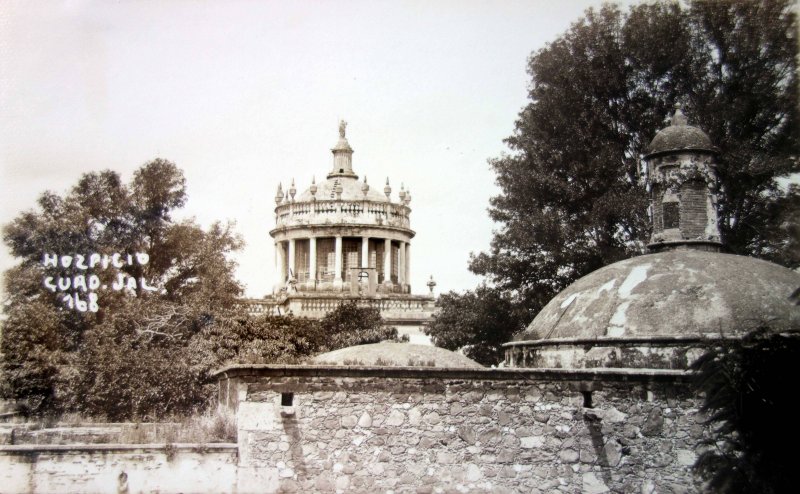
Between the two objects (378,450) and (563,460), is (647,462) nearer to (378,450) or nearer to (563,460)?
(563,460)

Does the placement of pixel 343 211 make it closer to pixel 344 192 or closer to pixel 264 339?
pixel 344 192

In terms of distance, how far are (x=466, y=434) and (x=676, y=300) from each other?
580 centimetres

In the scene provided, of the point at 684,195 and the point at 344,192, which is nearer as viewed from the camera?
the point at 684,195

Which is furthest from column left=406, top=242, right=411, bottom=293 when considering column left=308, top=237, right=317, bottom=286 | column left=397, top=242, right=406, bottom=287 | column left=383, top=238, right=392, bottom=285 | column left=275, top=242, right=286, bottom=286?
column left=275, top=242, right=286, bottom=286

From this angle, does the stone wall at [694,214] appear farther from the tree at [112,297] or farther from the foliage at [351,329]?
the tree at [112,297]

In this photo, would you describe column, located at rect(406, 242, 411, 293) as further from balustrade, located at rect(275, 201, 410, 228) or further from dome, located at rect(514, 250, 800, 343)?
dome, located at rect(514, 250, 800, 343)

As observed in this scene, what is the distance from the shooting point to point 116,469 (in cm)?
1191

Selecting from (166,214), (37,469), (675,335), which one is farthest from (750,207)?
(37,469)

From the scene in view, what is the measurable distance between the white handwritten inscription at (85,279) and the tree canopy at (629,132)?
10912 millimetres

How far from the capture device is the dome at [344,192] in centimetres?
4669

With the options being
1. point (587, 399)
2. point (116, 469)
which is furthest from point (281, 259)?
point (587, 399)

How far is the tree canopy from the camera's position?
27.3 meters

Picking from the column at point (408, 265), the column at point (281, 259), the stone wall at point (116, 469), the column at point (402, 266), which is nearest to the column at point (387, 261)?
the column at point (402, 266)

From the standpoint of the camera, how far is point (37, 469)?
11961mm
